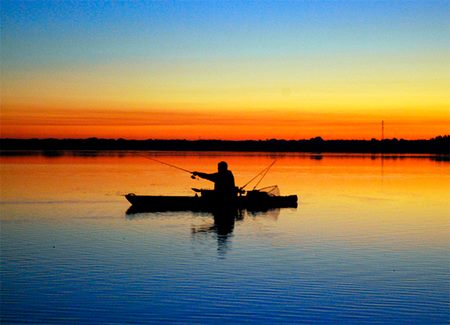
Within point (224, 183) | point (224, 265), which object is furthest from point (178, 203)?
point (224, 265)

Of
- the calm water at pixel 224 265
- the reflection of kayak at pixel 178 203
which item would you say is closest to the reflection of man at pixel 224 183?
the reflection of kayak at pixel 178 203

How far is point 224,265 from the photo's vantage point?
13.2 metres

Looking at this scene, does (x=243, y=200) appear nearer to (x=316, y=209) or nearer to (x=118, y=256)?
(x=316, y=209)

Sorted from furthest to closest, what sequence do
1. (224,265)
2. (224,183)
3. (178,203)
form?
(178,203) → (224,183) → (224,265)

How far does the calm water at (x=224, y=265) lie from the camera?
9.88 m

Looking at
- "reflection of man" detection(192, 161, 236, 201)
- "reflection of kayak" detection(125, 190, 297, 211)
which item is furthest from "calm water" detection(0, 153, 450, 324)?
"reflection of man" detection(192, 161, 236, 201)

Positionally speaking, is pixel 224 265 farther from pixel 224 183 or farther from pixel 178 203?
pixel 178 203

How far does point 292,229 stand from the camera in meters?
18.9

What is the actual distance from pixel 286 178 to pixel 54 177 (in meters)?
14.2

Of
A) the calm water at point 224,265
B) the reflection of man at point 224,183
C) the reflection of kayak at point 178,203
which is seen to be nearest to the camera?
the calm water at point 224,265

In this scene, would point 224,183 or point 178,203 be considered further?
point 178,203

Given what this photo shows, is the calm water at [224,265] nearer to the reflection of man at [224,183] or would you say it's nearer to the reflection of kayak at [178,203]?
the reflection of kayak at [178,203]

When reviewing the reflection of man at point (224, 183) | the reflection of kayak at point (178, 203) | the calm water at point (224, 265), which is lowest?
the calm water at point (224, 265)

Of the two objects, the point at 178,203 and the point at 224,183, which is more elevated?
the point at 224,183
